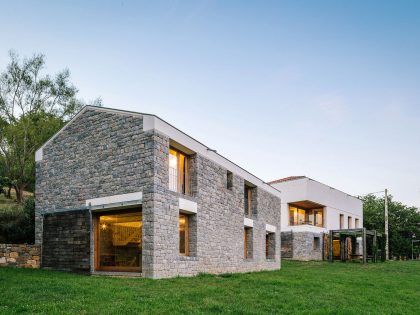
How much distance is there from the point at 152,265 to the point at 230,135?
18.6m

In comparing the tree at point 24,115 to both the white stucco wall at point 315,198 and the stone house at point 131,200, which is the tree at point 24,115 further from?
the white stucco wall at point 315,198

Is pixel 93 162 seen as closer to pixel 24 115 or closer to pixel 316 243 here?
pixel 24 115

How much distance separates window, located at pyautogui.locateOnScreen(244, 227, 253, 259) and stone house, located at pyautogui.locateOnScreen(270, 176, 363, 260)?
13.7 meters

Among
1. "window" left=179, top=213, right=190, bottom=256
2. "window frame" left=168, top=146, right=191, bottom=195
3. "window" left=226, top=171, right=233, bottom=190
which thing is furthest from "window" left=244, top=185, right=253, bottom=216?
"window" left=179, top=213, right=190, bottom=256

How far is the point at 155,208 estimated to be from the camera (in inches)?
480

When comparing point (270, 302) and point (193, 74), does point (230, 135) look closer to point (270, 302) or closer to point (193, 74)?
point (193, 74)

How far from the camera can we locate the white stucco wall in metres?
32.8

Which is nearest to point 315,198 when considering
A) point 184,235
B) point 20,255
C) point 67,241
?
point 184,235

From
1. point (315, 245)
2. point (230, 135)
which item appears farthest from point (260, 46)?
point (315, 245)

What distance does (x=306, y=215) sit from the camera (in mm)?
36375

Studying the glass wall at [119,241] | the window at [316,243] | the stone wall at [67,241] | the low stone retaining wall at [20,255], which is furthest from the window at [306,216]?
the low stone retaining wall at [20,255]

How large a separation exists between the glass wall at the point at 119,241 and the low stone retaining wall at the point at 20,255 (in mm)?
2741

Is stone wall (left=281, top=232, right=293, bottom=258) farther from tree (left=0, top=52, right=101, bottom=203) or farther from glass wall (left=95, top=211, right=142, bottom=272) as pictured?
glass wall (left=95, top=211, right=142, bottom=272)

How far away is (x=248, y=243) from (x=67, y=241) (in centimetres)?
905
